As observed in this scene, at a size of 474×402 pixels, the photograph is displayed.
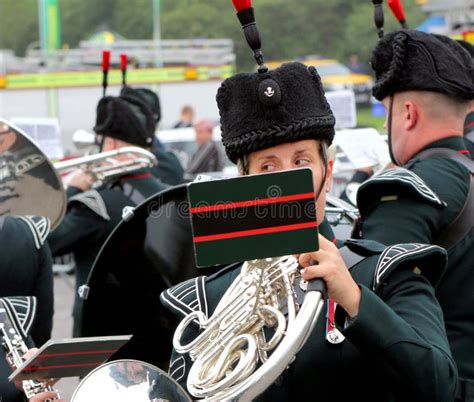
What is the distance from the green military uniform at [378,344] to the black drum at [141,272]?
55.5 inches

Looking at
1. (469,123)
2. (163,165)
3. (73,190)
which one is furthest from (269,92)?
(163,165)

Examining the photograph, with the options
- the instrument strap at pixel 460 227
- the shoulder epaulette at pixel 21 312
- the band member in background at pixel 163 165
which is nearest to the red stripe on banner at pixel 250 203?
the instrument strap at pixel 460 227

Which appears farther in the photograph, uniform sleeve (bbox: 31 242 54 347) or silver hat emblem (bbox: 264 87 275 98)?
uniform sleeve (bbox: 31 242 54 347)

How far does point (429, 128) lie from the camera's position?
3334 millimetres

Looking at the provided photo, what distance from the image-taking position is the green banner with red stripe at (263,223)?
193 cm

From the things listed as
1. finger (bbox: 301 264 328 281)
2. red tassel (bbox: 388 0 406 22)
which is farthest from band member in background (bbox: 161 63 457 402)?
red tassel (bbox: 388 0 406 22)

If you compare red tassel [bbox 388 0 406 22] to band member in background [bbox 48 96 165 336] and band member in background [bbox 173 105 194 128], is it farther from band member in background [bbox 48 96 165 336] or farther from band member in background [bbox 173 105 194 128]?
band member in background [bbox 173 105 194 128]

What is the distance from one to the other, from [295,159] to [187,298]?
39cm

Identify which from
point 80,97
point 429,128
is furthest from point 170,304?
point 80,97

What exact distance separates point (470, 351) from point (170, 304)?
898 mm

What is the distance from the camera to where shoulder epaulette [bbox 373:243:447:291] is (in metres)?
2.26

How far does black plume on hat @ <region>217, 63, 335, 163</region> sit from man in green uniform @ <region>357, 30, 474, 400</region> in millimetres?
632

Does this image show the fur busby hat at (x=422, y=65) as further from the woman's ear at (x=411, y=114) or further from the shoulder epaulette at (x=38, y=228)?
the shoulder epaulette at (x=38, y=228)

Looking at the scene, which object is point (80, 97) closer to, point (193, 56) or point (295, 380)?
point (193, 56)
